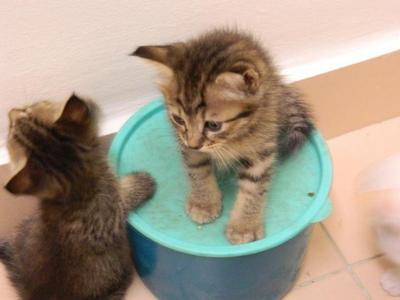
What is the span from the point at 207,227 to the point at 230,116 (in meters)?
0.31

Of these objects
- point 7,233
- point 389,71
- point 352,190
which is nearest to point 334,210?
point 352,190

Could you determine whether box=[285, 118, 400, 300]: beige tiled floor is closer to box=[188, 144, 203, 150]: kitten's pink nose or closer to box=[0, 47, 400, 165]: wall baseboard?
box=[0, 47, 400, 165]: wall baseboard

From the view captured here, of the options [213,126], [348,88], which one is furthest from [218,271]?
[348,88]

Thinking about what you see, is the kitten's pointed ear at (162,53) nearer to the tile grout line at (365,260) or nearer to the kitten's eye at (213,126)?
the kitten's eye at (213,126)

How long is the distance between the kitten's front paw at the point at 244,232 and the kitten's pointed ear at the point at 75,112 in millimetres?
391

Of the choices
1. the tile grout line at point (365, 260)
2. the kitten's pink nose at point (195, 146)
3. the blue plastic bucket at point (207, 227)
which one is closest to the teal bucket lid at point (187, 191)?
the blue plastic bucket at point (207, 227)

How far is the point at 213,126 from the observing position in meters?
1.02

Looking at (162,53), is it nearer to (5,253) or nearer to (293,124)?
(293,124)

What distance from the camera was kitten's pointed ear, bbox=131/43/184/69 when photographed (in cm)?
98

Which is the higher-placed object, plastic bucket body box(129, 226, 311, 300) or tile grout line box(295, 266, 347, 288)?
plastic bucket body box(129, 226, 311, 300)

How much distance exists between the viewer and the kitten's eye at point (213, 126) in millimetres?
1015

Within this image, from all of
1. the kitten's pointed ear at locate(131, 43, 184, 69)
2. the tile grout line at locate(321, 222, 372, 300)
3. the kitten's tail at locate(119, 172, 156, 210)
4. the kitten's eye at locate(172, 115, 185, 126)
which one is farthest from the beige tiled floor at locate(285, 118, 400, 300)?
the kitten's pointed ear at locate(131, 43, 184, 69)

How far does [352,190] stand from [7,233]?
992 mm

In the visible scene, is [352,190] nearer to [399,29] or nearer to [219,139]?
[399,29]
